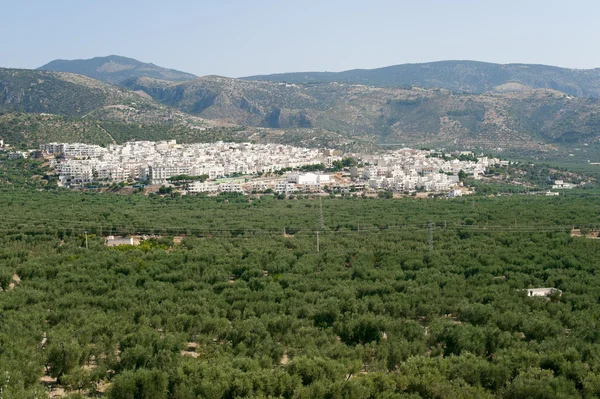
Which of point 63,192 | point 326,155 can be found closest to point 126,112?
point 326,155

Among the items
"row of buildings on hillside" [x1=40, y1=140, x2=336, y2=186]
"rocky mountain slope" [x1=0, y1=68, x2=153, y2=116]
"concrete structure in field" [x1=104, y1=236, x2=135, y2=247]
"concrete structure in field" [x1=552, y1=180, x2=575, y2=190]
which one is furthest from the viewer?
"rocky mountain slope" [x1=0, y1=68, x2=153, y2=116]

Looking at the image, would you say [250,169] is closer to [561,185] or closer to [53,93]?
[561,185]

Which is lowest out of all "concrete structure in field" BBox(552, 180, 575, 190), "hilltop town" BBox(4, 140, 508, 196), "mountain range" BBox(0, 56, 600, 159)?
"concrete structure in field" BBox(552, 180, 575, 190)

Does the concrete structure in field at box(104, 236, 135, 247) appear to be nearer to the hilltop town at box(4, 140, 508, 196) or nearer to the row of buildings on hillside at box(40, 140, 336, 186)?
Result: the hilltop town at box(4, 140, 508, 196)

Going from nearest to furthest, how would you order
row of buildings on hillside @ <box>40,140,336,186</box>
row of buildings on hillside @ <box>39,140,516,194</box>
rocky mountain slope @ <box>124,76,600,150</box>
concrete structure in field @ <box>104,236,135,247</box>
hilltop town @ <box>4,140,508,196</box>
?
concrete structure in field @ <box>104,236,135,247</box> < hilltop town @ <box>4,140,508,196</box> < row of buildings on hillside @ <box>39,140,516,194</box> < row of buildings on hillside @ <box>40,140,336,186</box> < rocky mountain slope @ <box>124,76,600,150</box>

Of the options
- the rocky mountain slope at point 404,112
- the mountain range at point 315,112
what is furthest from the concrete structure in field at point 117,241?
the rocky mountain slope at point 404,112

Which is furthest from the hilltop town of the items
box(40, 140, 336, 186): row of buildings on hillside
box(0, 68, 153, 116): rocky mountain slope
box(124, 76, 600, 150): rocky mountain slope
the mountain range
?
box(124, 76, 600, 150): rocky mountain slope

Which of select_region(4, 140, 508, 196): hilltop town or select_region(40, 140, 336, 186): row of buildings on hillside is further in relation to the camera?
select_region(40, 140, 336, 186): row of buildings on hillside
